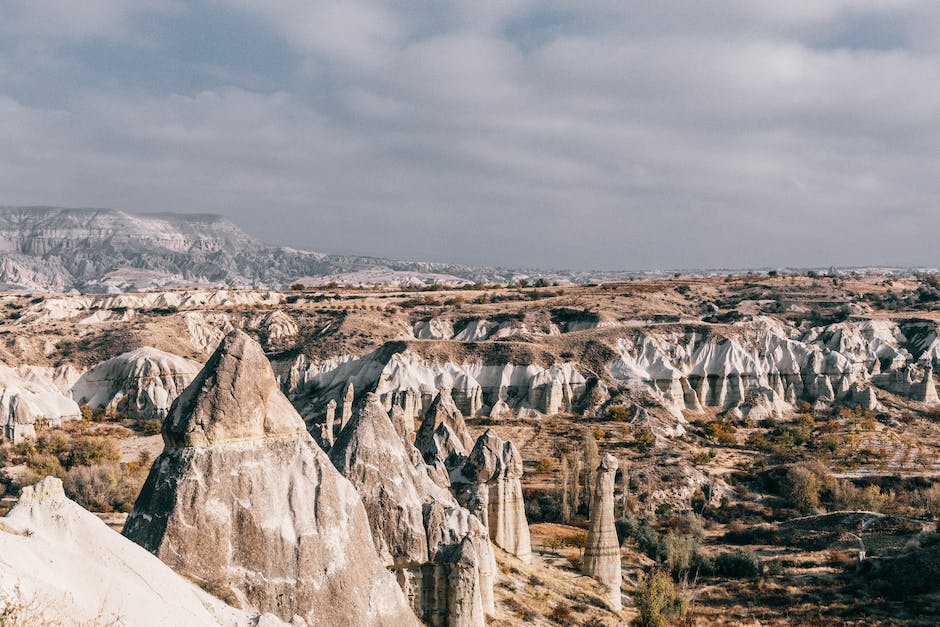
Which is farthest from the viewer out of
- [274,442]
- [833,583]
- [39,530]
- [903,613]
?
[833,583]

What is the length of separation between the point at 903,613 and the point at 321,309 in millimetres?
75486

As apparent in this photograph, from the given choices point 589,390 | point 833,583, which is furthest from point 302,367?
point 833,583

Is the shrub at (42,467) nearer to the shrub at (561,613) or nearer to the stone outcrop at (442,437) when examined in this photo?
the stone outcrop at (442,437)

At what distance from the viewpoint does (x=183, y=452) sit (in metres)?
10.5

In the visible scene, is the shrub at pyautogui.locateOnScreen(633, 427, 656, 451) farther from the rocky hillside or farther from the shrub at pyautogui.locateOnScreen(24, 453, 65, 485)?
the shrub at pyautogui.locateOnScreen(24, 453, 65, 485)

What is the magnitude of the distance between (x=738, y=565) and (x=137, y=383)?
49.4 meters

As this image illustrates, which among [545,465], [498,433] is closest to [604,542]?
[545,465]

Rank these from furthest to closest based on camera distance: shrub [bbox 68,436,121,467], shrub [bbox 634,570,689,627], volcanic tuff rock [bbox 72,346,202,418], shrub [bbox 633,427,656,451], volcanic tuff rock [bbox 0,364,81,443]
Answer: volcanic tuff rock [bbox 72,346,202,418] < volcanic tuff rock [bbox 0,364,81,443] < shrub [bbox 633,427,656,451] < shrub [bbox 68,436,121,467] < shrub [bbox 634,570,689,627]

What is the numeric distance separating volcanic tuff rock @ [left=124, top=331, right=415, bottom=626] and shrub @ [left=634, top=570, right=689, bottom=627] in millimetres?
13984

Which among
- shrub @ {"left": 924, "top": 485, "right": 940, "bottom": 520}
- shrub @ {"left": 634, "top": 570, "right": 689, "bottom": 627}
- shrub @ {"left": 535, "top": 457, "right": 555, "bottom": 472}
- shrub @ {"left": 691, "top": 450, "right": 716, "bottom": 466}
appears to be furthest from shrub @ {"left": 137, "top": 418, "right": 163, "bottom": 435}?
shrub @ {"left": 924, "top": 485, "right": 940, "bottom": 520}

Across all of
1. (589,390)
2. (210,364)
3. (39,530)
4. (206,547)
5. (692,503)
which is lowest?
(692,503)

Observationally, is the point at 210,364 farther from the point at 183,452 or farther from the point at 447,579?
the point at 447,579

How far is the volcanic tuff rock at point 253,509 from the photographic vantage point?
10.2m

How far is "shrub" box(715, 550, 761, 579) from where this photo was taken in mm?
30297
